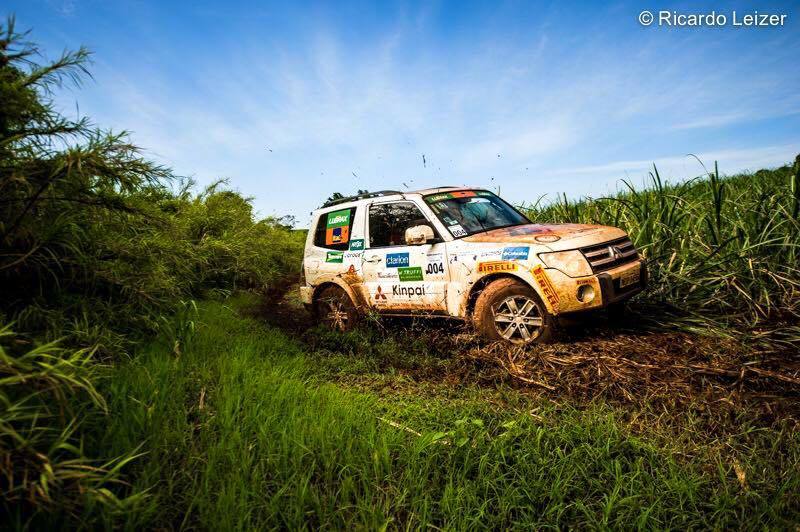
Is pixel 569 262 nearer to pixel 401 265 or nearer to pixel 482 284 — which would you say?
pixel 482 284

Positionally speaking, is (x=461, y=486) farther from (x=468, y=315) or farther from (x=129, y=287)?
(x=129, y=287)

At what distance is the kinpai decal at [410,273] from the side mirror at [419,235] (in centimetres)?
38

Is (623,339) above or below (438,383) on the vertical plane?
above

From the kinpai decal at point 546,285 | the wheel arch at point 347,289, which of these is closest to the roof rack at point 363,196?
the wheel arch at point 347,289

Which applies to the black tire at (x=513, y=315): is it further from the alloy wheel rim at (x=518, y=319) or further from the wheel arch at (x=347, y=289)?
the wheel arch at (x=347, y=289)

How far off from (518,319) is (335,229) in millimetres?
3136

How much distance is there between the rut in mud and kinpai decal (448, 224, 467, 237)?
1.09 metres

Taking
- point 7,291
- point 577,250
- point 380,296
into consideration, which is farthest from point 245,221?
point 577,250

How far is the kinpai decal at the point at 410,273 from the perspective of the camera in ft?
17.3

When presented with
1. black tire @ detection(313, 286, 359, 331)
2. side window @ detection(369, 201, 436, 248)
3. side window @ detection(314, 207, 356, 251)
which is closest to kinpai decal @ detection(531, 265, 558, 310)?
side window @ detection(369, 201, 436, 248)

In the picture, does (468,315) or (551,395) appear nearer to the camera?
(551,395)

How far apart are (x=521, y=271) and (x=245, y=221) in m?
8.56

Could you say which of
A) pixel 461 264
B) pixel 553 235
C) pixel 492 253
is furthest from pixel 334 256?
pixel 553 235

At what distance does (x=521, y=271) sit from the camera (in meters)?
4.31
